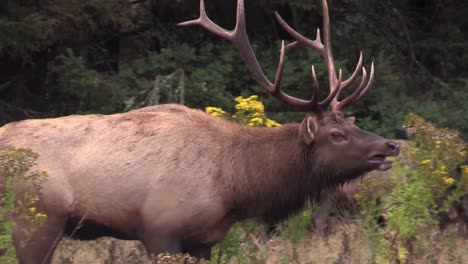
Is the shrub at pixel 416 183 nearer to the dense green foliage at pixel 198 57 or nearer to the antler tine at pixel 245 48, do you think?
the antler tine at pixel 245 48

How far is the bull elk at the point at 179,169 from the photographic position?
681 centimetres

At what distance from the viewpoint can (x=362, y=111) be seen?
39.4ft

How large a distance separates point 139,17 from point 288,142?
504 cm

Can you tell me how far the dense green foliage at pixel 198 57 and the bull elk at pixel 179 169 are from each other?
12.2 ft

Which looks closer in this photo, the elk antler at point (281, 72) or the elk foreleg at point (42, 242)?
the elk foreleg at point (42, 242)

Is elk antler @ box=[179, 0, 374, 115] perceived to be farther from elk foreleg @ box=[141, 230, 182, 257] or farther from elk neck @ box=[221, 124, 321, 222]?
elk foreleg @ box=[141, 230, 182, 257]

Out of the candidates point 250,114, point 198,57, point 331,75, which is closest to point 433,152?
point 331,75

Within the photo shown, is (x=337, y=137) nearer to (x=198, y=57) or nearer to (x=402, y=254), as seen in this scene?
(x=402, y=254)

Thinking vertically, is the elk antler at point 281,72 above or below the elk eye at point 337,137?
above

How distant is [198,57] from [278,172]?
5.03 metres

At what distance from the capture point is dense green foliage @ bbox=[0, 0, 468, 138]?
442 inches

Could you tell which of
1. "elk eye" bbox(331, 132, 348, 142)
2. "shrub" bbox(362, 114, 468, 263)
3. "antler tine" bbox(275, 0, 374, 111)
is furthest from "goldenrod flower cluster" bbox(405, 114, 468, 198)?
"antler tine" bbox(275, 0, 374, 111)

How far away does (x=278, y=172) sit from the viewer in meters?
7.27

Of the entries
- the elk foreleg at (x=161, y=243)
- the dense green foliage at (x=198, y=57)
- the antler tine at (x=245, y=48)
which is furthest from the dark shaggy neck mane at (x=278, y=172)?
the dense green foliage at (x=198, y=57)
